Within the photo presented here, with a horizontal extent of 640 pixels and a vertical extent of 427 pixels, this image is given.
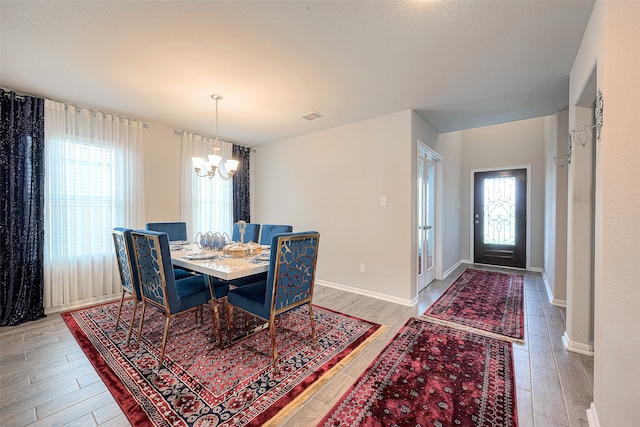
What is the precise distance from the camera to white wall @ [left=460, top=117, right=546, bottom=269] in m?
4.96

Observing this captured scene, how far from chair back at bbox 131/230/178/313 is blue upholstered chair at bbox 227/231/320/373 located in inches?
18.9

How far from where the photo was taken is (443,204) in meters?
4.43

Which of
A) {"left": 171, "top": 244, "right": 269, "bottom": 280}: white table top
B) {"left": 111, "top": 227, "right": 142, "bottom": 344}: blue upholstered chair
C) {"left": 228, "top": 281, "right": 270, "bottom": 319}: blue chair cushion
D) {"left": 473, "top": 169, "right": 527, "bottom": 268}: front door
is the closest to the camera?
{"left": 171, "top": 244, "right": 269, "bottom": 280}: white table top

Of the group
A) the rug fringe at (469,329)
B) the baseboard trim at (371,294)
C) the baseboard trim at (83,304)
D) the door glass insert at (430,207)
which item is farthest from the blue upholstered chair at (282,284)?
the door glass insert at (430,207)

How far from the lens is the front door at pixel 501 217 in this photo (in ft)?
16.8

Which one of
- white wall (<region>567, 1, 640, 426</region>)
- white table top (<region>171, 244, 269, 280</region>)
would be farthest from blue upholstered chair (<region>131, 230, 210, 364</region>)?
white wall (<region>567, 1, 640, 426</region>)

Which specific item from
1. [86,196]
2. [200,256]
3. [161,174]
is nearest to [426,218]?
[200,256]

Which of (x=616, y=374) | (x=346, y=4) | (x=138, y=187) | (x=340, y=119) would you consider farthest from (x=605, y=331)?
(x=138, y=187)

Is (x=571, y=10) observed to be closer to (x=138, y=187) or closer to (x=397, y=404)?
(x=397, y=404)

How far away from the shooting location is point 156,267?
1.95 meters

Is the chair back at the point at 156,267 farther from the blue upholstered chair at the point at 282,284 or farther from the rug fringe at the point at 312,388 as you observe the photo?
the rug fringe at the point at 312,388

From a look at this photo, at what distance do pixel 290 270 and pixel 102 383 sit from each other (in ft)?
4.83

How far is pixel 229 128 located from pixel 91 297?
9.50 ft

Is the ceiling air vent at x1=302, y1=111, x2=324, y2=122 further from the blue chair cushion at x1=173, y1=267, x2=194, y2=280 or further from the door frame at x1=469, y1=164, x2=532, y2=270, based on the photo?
the door frame at x1=469, y1=164, x2=532, y2=270
